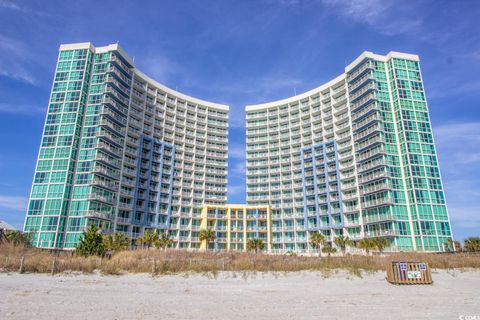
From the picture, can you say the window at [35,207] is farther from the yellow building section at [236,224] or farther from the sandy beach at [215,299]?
the sandy beach at [215,299]

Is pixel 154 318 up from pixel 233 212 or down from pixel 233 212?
down

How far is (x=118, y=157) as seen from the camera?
7250cm

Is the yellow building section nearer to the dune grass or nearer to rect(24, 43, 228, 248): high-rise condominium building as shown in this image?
rect(24, 43, 228, 248): high-rise condominium building

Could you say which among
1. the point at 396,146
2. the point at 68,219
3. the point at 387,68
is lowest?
the point at 68,219

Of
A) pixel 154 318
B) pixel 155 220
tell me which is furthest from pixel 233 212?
pixel 154 318

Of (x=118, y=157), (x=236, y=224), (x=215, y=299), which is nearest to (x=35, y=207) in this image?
(x=118, y=157)

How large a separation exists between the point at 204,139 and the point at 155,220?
1228 inches

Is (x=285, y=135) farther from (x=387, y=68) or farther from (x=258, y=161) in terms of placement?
(x=387, y=68)

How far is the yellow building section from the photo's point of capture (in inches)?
3366

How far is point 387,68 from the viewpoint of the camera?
76.6 meters

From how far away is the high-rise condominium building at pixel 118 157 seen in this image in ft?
201

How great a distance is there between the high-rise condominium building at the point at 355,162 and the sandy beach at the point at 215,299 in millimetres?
46789

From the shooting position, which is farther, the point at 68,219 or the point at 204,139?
the point at 204,139

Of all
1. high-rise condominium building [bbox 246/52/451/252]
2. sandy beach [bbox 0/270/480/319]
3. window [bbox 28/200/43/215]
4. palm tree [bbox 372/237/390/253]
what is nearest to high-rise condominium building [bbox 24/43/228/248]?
window [bbox 28/200/43/215]
